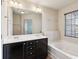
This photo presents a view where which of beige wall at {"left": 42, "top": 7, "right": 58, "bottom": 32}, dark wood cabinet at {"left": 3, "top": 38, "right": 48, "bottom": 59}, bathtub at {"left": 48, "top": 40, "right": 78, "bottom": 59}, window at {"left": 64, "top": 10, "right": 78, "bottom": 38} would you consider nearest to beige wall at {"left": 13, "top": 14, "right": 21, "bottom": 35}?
dark wood cabinet at {"left": 3, "top": 38, "right": 48, "bottom": 59}

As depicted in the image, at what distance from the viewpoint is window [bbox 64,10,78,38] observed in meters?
3.60

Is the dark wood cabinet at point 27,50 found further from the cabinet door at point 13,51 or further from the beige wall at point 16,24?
the beige wall at point 16,24

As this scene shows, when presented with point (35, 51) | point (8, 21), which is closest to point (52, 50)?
point (35, 51)

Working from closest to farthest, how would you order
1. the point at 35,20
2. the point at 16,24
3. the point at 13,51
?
A: the point at 13,51 → the point at 16,24 → the point at 35,20

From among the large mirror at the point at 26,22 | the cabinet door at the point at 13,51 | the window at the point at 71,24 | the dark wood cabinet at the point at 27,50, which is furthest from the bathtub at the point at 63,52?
the cabinet door at the point at 13,51

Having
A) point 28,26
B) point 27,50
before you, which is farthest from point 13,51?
point 28,26

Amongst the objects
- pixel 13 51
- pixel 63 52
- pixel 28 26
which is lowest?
pixel 63 52

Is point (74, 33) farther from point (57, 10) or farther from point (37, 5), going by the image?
point (37, 5)

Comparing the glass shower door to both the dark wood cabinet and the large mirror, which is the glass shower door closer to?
the large mirror

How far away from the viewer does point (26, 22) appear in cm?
334

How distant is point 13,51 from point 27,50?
1.56ft

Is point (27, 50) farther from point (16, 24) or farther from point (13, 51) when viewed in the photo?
point (16, 24)

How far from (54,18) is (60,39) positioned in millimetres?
1233

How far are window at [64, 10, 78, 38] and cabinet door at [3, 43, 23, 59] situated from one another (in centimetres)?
249
